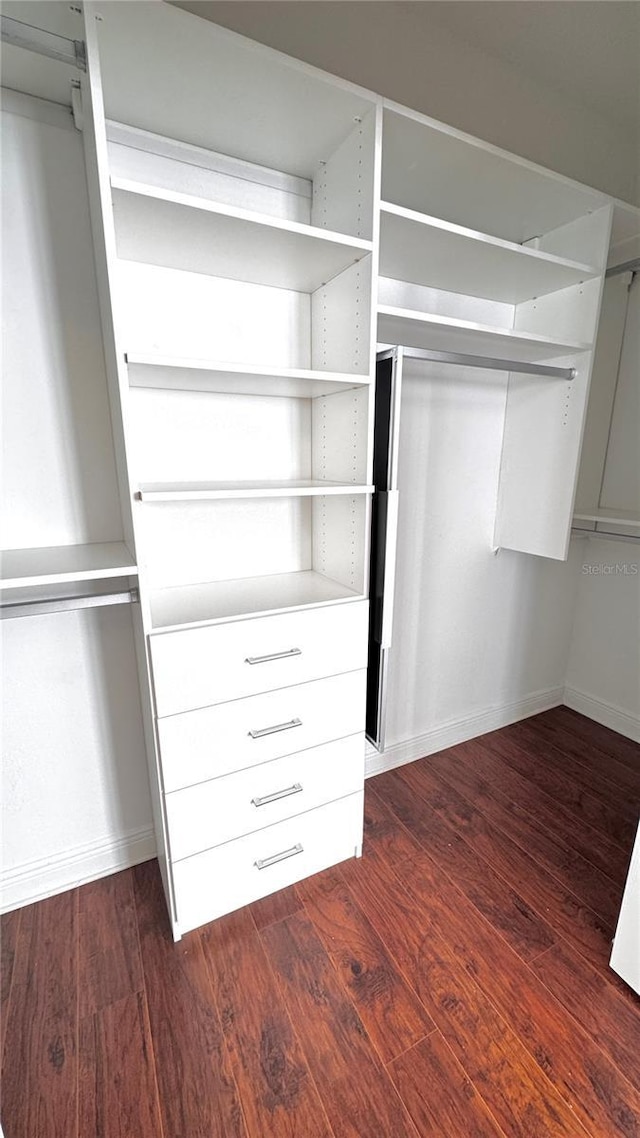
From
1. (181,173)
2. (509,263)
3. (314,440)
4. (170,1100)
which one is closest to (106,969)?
(170,1100)

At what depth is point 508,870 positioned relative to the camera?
67.0 inches

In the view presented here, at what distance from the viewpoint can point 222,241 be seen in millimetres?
1203

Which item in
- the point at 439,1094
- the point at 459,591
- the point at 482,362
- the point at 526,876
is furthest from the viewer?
the point at 459,591

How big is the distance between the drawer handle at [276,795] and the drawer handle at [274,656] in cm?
46

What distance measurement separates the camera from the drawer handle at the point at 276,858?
1510 millimetres

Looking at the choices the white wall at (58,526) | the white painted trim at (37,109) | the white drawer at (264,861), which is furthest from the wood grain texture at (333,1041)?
the white painted trim at (37,109)

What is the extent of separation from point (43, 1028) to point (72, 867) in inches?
17.2

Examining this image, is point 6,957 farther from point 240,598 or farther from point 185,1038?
point 240,598

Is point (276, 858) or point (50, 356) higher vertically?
point (50, 356)

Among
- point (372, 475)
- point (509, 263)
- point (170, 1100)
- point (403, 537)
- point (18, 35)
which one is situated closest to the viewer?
point (18, 35)

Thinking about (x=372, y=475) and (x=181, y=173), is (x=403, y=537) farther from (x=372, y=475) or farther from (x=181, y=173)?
(x=181, y=173)

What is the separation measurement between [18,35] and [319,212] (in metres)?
0.79

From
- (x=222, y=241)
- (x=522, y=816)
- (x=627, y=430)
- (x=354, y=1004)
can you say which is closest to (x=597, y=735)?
(x=522, y=816)

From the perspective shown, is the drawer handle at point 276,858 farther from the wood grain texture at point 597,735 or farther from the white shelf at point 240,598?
the wood grain texture at point 597,735
